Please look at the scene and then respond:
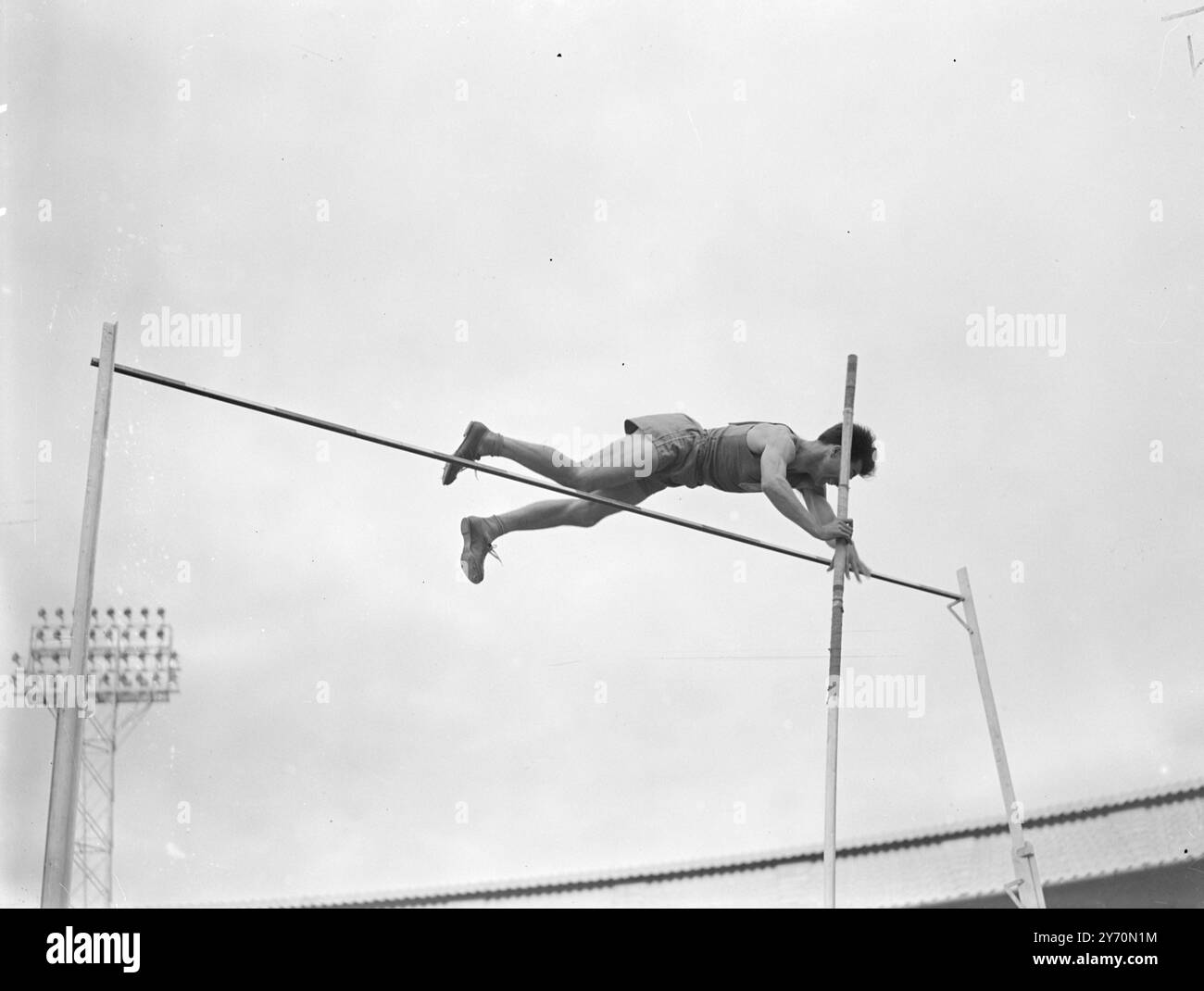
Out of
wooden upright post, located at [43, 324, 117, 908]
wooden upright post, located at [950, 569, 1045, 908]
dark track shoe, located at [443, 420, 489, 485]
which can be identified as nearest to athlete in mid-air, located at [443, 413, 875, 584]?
dark track shoe, located at [443, 420, 489, 485]

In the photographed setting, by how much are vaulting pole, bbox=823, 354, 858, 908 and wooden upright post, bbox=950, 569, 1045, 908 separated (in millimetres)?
1233

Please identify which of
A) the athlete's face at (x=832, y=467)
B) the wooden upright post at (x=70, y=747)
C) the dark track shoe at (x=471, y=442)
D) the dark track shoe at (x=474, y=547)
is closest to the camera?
the wooden upright post at (x=70, y=747)

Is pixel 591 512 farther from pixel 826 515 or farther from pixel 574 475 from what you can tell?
pixel 826 515

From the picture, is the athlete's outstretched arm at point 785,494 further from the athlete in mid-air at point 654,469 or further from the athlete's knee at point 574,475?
the athlete's knee at point 574,475

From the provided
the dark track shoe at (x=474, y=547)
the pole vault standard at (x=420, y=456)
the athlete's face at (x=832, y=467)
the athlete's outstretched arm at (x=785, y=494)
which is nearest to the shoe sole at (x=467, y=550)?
the dark track shoe at (x=474, y=547)

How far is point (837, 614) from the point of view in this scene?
860cm

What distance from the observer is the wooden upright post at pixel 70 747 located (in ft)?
20.5

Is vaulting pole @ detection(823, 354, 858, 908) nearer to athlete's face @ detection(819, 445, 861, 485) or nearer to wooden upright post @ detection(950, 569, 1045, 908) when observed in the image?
athlete's face @ detection(819, 445, 861, 485)

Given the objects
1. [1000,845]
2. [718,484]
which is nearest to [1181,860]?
[1000,845]

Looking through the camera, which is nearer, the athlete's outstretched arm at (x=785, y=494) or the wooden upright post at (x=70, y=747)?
the wooden upright post at (x=70, y=747)

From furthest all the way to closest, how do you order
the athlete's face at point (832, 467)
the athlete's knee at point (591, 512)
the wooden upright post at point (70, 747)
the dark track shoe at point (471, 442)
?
the athlete's face at point (832, 467), the athlete's knee at point (591, 512), the dark track shoe at point (471, 442), the wooden upright post at point (70, 747)

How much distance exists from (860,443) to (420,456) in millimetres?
2480
